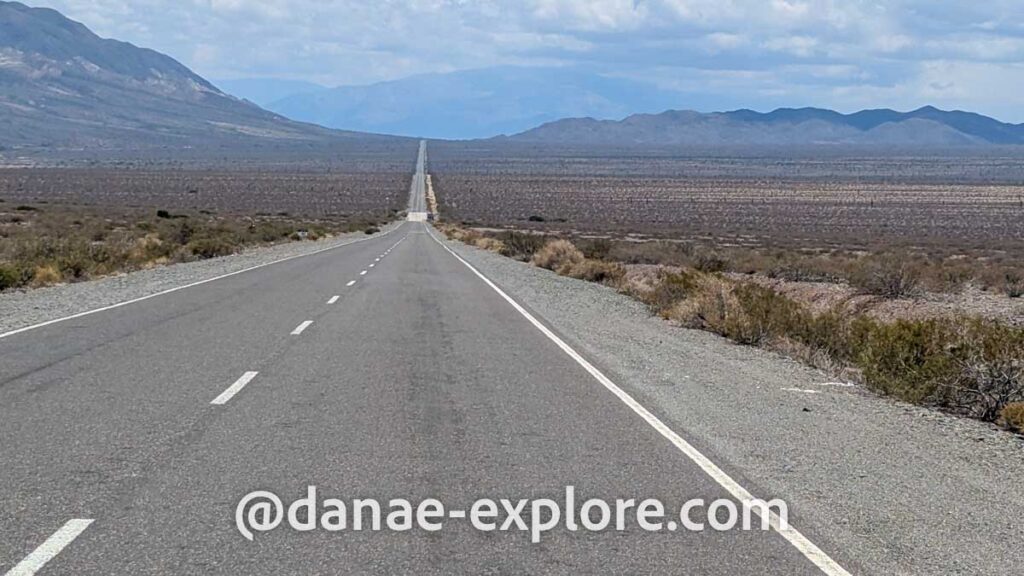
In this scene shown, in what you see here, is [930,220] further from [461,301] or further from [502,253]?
[461,301]

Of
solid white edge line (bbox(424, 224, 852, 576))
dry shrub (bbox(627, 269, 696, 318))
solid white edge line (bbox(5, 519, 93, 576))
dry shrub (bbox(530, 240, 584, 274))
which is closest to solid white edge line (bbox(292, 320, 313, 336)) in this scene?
solid white edge line (bbox(424, 224, 852, 576))

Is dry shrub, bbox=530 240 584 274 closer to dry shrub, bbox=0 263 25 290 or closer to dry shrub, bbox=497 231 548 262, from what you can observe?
dry shrub, bbox=497 231 548 262

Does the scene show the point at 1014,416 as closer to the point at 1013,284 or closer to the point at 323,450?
the point at 323,450

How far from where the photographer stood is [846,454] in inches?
323

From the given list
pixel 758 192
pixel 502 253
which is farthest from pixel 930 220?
pixel 502 253

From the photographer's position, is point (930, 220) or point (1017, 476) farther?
point (930, 220)

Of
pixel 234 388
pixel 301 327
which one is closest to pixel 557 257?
pixel 301 327

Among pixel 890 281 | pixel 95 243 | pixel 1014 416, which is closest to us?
pixel 1014 416

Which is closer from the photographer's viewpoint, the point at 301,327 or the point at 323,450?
the point at 323,450

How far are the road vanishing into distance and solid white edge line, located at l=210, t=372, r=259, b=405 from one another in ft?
0.17

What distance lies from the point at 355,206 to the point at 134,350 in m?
104

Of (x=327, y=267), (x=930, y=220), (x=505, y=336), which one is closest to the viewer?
(x=505, y=336)

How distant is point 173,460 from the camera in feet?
23.8

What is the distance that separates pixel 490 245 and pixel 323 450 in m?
40.1
